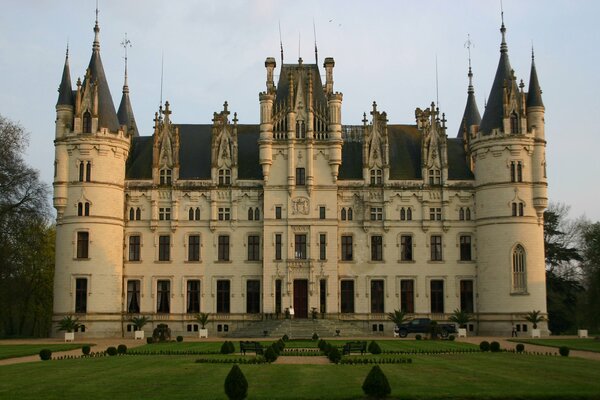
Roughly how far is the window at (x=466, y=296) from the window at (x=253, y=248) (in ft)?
57.0

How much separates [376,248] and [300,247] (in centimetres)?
650

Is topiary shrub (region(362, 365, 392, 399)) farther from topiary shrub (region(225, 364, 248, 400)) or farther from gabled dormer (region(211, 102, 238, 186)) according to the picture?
gabled dormer (region(211, 102, 238, 186))

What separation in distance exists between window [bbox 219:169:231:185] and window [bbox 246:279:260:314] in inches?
336

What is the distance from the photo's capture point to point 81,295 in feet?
220

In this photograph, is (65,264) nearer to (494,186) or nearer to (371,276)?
(371,276)

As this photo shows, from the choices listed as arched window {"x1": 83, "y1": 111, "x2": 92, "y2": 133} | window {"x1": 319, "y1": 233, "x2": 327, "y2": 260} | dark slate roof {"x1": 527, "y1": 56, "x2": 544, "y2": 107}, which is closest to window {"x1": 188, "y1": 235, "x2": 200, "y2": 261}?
window {"x1": 319, "y1": 233, "x2": 327, "y2": 260}

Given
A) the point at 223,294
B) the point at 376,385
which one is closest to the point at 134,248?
the point at 223,294

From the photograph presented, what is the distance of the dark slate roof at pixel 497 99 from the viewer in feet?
229

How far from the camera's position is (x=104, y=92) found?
2756 inches

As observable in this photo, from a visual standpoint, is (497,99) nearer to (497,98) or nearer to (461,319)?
(497,98)

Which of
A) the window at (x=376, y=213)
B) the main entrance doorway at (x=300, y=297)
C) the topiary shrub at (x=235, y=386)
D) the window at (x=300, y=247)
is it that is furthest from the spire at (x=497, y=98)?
the topiary shrub at (x=235, y=386)

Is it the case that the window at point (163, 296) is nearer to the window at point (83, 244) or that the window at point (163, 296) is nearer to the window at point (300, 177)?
the window at point (83, 244)

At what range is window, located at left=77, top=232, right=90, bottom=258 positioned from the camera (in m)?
67.2

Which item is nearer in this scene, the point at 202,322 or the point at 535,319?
the point at 535,319
